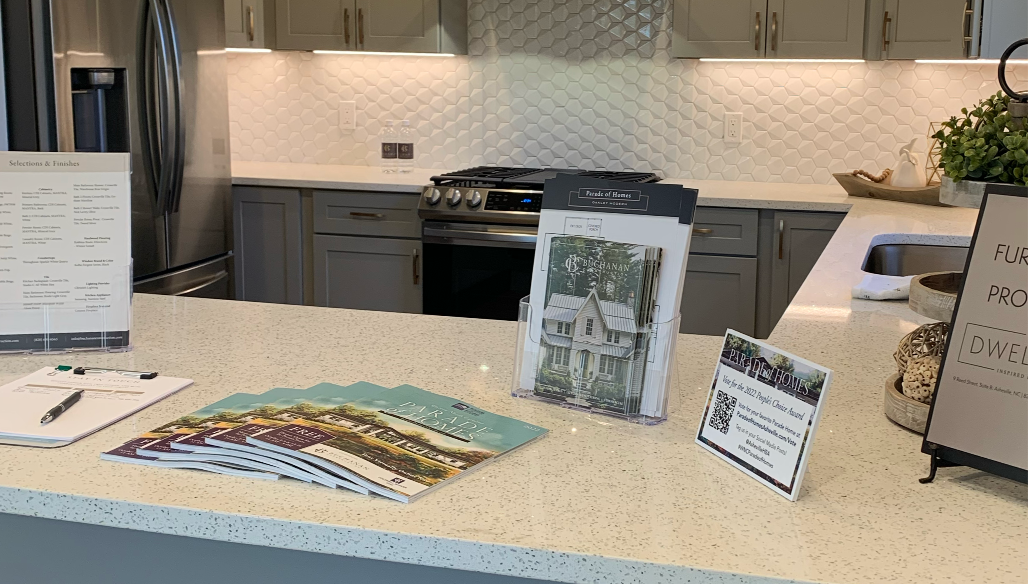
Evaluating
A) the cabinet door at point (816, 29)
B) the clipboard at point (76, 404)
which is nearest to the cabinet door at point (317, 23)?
the cabinet door at point (816, 29)

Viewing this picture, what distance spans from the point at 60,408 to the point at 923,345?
3.90 feet

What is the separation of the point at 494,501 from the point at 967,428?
0.54 meters

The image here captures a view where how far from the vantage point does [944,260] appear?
3035 mm

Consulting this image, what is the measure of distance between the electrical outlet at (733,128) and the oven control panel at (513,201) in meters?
1.01

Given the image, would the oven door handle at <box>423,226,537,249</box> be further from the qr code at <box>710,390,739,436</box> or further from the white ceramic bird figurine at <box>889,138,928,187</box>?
the qr code at <box>710,390,739,436</box>

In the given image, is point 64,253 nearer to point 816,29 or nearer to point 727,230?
point 727,230

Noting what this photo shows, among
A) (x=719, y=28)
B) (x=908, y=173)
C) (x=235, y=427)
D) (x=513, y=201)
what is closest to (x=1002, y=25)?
(x=908, y=173)

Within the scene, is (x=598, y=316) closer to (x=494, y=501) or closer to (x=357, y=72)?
(x=494, y=501)

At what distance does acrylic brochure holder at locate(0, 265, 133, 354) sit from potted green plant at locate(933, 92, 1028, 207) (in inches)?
53.7

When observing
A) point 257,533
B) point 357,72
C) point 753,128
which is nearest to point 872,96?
point 753,128

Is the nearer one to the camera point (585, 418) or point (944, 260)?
point (585, 418)

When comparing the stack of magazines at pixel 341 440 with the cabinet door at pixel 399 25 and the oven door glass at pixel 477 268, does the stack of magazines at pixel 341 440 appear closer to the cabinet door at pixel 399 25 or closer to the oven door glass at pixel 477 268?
the oven door glass at pixel 477 268

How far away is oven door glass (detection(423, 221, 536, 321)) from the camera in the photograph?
3.98m

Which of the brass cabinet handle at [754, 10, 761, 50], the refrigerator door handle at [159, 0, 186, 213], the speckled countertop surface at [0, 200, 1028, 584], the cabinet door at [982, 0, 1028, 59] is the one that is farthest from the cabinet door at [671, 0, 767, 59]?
the speckled countertop surface at [0, 200, 1028, 584]
